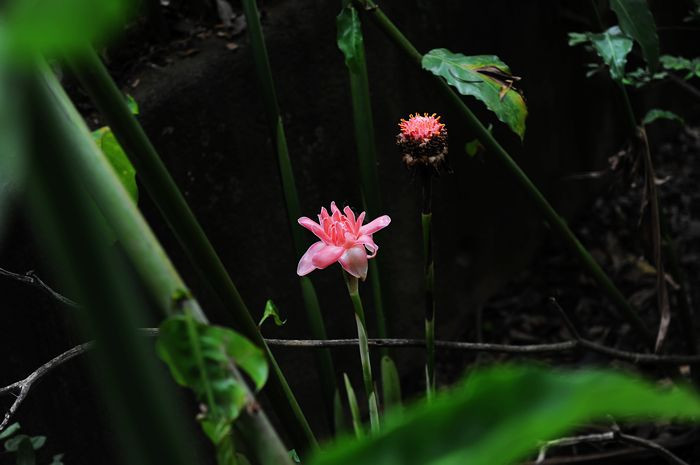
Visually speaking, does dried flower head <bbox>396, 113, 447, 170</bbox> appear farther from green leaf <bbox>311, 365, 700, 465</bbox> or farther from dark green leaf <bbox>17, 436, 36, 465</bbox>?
dark green leaf <bbox>17, 436, 36, 465</bbox>

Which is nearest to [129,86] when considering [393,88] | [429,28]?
[393,88]

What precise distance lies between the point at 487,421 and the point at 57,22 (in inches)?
6.4

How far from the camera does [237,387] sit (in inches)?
12.5

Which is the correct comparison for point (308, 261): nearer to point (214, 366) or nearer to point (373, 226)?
point (373, 226)

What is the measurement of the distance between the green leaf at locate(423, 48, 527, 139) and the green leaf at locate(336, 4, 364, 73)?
7 cm

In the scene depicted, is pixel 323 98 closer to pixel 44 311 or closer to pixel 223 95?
pixel 223 95

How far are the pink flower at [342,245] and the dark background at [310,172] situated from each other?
301 mm

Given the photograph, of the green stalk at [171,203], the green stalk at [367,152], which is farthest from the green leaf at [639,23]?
the green stalk at [171,203]

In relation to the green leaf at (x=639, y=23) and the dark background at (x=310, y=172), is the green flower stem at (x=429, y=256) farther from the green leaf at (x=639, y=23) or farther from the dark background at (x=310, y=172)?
the green leaf at (x=639, y=23)

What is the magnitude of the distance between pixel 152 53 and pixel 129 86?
88mm

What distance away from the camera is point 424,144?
2.05 feet

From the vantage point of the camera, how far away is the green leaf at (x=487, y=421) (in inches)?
8.3

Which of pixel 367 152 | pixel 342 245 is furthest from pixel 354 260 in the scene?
pixel 367 152

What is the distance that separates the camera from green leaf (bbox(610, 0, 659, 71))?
0.93m
